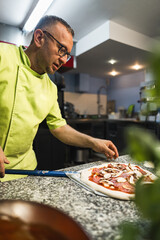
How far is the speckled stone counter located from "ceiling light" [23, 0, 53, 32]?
7.82 feet

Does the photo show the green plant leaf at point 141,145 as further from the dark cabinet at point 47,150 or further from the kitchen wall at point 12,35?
the kitchen wall at point 12,35

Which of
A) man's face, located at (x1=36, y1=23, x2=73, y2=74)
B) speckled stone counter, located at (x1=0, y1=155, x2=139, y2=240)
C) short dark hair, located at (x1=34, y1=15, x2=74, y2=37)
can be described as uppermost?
short dark hair, located at (x1=34, y1=15, x2=74, y2=37)

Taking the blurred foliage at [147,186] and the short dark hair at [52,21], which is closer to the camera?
the blurred foliage at [147,186]

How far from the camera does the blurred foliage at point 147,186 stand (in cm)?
22

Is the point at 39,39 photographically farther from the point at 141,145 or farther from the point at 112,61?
the point at 112,61

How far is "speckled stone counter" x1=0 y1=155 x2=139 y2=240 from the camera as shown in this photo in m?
0.47

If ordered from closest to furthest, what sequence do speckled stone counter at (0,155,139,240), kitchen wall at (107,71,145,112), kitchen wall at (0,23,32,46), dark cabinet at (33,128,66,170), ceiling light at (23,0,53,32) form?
speckled stone counter at (0,155,139,240)
ceiling light at (23,0,53,32)
dark cabinet at (33,128,66,170)
kitchen wall at (0,23,32,46)
kitchen wall at (107,71,145,112)

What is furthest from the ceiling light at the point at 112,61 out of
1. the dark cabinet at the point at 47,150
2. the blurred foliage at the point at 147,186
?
the blurred foliage at the point at 147,186

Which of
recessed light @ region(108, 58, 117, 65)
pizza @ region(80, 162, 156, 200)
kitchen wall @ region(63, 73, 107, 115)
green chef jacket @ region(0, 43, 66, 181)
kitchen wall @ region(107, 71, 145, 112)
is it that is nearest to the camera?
pizza @ region(80, 162, 156, 200)

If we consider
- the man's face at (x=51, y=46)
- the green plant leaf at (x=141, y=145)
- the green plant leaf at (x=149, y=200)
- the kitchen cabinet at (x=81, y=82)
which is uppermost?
the kitchen cabinet at (x=81, y=82)

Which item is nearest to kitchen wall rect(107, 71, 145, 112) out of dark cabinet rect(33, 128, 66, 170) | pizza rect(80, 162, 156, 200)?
dark cabinet rect(33, 128, 66, 170)

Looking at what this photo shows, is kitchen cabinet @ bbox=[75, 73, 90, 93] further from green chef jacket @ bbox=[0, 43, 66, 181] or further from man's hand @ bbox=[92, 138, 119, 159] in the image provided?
man's hand @ bbox=[92, 138, 119, 159]

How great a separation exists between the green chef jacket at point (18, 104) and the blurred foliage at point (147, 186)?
37.6 inches


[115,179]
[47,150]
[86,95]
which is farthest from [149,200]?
[86,95]
